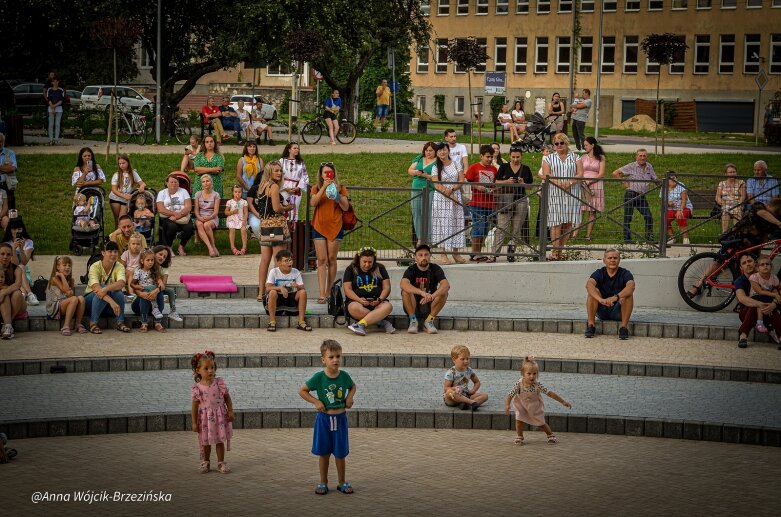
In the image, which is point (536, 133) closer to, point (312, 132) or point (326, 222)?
point (312, 132)

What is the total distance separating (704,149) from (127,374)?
28.2 m

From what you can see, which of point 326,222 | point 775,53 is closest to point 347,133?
point 326,222

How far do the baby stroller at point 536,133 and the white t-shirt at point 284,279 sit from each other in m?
18.5

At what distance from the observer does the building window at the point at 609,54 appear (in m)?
70.6

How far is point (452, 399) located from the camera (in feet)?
43.2

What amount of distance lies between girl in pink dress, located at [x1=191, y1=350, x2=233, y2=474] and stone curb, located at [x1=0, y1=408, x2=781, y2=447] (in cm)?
150

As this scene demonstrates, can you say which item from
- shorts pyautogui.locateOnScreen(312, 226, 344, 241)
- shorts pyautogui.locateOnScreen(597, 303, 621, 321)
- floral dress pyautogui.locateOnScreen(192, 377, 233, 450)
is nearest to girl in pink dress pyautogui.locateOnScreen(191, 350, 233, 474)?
floral dress pyautogui.locateOnScreen(192, 377, 233, 450)

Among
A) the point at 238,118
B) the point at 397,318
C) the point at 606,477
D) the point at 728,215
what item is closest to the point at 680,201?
the point at 728,215

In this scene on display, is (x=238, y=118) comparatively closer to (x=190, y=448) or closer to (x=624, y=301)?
(x=624, y=301)

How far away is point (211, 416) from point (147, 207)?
11.1m

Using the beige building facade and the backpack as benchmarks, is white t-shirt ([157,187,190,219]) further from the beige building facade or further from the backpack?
the beige building facade

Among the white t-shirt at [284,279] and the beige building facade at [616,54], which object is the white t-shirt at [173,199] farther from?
the beige building facade at [616,54]

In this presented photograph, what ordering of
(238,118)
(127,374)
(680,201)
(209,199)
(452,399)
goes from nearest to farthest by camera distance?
(452,399)
(127,374)
(680,201)
(209,199)
(238,118)

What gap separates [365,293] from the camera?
672 inches
